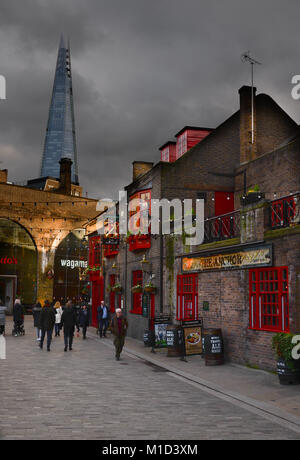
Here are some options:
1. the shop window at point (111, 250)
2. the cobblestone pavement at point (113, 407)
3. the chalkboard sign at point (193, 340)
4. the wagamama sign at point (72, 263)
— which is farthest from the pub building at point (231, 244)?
the wagamama sign at point (72, 263)

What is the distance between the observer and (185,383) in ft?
36.7

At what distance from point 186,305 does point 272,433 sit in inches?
422

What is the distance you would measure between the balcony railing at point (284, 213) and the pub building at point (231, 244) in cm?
4

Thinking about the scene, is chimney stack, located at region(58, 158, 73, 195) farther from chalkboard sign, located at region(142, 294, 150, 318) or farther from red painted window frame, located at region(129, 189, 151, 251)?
chalkboard sign, located at region(142, 294, 150, 318)

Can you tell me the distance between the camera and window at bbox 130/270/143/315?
75.4ft

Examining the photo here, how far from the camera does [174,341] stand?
15656mm

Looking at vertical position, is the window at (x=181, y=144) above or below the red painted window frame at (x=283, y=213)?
above

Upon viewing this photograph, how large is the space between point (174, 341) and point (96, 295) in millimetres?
17890

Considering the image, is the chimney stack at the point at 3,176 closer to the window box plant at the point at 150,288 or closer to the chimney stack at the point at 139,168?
the chimney stack at the point at 139,168

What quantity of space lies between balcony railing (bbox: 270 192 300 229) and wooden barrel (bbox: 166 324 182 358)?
5053 millimetres

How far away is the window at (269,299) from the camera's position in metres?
12.1

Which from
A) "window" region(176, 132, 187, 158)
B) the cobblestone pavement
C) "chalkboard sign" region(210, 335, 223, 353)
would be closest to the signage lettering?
"window" region(176, 132, 187, 158)

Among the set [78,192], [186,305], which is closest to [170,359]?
[186,305]

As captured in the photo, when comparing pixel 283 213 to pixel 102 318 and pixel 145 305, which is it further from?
pixel 102 318
